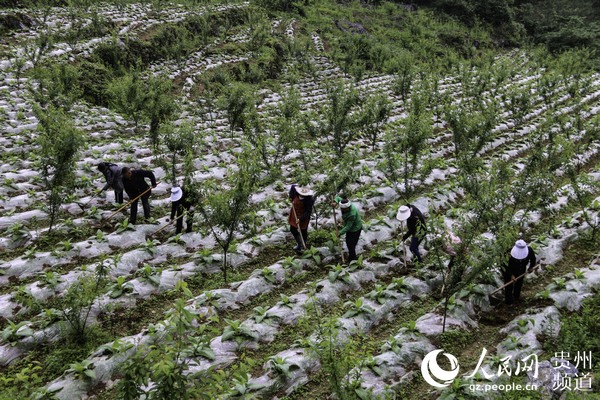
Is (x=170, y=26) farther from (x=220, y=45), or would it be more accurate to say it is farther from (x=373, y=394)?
(x=373, y=394)

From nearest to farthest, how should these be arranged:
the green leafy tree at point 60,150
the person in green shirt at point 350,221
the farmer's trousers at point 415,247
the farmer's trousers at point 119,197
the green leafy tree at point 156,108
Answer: the person in green shirt at point 350,221
the farmer's trousers at point 415,247
the green leafy tree at point 60,150
the farmer's trousers at point 119,197
the green leafy tree at point 156,108

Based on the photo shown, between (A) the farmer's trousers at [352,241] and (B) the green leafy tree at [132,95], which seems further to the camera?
(B) the green leafy tree at [132,95]

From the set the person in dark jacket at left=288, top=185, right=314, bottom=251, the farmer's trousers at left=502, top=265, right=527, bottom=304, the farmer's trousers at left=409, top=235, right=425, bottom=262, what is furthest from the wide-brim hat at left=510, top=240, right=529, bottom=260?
the person in dark jacket at left=288, top=185, right=314, bottom=251

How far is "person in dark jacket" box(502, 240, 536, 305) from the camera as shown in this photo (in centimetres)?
889

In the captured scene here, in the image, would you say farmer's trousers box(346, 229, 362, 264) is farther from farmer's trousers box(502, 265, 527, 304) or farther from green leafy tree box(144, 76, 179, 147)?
green leafy tree box(144, 76, 179, 147)

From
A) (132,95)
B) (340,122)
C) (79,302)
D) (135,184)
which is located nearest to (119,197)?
(135,184)

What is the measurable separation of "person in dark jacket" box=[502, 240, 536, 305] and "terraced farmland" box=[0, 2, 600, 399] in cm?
33

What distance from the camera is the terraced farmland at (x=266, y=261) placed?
6.84 metres

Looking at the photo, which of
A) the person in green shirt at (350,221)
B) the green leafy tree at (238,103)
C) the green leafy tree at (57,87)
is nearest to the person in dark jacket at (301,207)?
the person in green shirt at (350,221)

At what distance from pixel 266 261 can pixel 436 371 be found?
217 inches

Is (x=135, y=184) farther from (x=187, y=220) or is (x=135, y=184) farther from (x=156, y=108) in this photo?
(x=156, y=108)

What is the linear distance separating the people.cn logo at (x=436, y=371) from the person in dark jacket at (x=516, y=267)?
276 centimetres

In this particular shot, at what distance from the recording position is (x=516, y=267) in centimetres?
904

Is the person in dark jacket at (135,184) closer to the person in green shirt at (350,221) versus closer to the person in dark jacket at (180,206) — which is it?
the person in dark jacket at (180,206)
